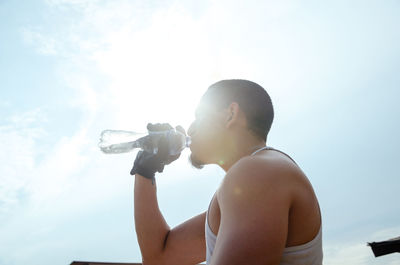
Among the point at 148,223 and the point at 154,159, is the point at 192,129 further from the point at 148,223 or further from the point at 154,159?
the point at 148,223

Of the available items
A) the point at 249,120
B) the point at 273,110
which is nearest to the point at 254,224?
the point at 249,120

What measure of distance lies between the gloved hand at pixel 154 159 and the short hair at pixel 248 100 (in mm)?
761

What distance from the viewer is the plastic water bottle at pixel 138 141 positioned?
3.31m

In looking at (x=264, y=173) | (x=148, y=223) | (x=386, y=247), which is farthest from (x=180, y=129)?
(x=386, y=247)

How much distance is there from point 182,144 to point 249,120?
118cm

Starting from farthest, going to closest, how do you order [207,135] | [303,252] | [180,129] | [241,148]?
[180,129]
[207,135]
[241,148]
[303,252]

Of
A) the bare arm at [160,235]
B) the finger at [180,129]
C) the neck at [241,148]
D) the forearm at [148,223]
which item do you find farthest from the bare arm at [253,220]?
the finger at [180,129]

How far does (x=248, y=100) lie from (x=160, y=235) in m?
1.51

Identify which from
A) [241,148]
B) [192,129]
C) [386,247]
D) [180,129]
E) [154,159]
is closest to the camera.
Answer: [241,148]

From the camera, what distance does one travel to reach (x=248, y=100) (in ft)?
8.48

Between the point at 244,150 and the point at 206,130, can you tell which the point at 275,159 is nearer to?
the point at 244,150

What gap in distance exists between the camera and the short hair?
2.52m

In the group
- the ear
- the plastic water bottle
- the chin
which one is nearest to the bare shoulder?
the ear

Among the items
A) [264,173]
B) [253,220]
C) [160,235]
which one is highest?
[264,173]
